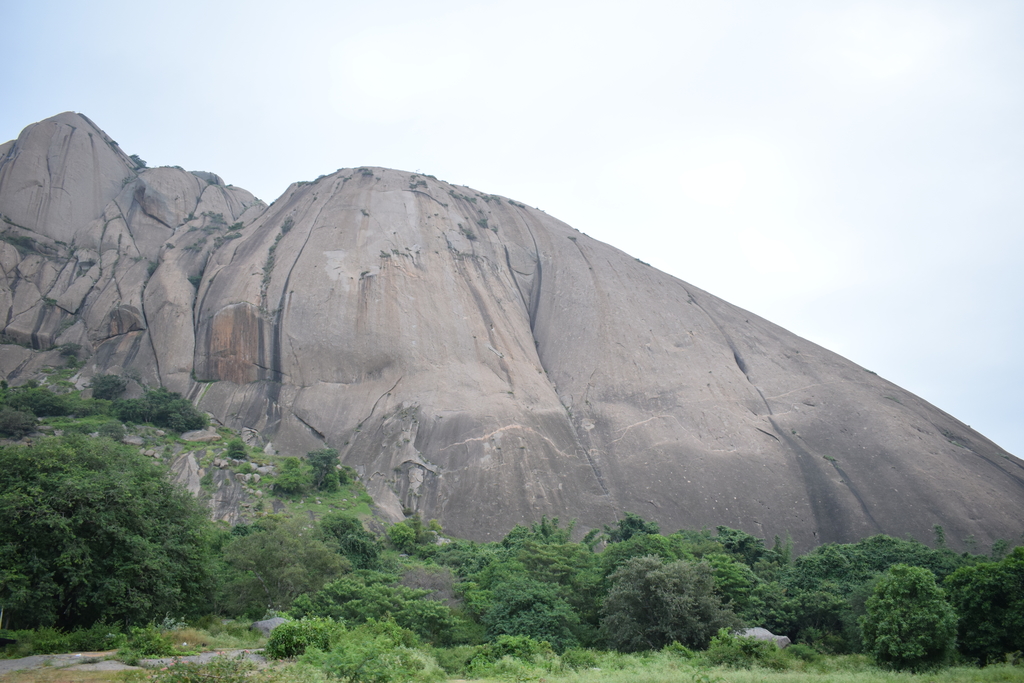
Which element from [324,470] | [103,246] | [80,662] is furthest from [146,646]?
[103,246]

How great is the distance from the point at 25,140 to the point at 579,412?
49.5 m

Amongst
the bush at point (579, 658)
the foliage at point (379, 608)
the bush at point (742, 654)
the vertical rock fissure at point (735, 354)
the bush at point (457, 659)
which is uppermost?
the vertical rock fissure at point (735, 354)

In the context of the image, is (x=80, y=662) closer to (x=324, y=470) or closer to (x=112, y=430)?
(x=324, y=470)

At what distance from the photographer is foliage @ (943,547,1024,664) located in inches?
591

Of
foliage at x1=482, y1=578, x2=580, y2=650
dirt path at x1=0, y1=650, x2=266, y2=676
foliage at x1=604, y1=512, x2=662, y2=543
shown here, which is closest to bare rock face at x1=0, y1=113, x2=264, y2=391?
foliage at x1=604, y1=512, x2=662, y2=543

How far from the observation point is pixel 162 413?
31.6 metres

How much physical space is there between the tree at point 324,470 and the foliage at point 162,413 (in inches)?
285

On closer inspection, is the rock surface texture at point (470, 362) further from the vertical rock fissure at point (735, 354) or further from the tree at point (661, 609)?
the tree at point (661, 609)

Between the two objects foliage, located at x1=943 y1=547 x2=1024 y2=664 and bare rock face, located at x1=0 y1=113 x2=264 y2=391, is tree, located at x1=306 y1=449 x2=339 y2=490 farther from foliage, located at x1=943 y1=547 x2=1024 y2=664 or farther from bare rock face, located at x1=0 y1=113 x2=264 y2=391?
foliage, located at x1=943 y1=547 x2=1024 y2=664

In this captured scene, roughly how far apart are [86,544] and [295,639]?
587cm

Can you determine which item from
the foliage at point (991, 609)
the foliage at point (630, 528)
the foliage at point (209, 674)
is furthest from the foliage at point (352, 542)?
the foliage at point (991, 609)

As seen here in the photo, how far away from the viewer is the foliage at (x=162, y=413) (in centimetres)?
3117

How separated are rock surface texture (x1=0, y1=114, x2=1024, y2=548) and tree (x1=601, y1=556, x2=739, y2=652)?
13.2 meters

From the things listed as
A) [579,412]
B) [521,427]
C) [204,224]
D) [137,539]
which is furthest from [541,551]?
[204,224]
